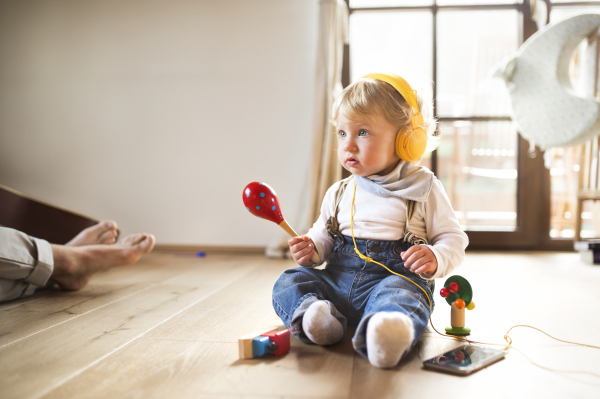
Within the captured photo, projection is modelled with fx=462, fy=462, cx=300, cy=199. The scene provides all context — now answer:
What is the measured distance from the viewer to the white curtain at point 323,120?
7.14 feet

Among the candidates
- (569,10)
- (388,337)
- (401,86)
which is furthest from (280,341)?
(569,10)

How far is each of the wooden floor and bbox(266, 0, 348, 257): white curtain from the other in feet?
2.55

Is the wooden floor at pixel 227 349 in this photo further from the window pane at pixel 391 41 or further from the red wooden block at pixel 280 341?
the window pane at pixel 391 41

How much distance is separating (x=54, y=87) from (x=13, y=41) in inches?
13.0

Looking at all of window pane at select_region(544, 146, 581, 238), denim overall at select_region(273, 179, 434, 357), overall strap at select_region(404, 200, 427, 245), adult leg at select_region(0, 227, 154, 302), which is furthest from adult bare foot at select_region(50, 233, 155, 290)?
window pane at select_region(544, 146, 581, 238)

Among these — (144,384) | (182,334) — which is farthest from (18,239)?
(144,384)

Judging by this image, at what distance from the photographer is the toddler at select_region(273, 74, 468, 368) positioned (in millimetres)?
880

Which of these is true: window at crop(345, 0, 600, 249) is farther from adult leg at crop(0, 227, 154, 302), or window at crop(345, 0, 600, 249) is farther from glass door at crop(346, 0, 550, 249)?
adult leg at crop(0, 227, 154, 302)

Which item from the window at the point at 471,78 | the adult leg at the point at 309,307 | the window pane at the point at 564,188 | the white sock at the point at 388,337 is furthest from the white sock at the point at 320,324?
the window pane at the point at 564,188

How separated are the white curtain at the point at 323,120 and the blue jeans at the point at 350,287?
116 centimetres

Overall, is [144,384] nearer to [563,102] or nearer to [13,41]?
[563,102]

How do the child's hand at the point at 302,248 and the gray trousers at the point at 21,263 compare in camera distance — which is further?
the gray trousers at the point at 21,263

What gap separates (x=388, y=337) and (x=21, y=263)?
91 centimetres

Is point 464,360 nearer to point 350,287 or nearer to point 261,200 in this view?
point 350,287
